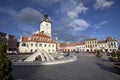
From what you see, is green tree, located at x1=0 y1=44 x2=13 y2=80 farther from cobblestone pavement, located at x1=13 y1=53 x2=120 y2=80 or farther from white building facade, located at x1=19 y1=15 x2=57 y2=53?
white building facade, located at x1=19 y1=15 x2=57 y2=53

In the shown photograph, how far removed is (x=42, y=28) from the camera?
78.6m

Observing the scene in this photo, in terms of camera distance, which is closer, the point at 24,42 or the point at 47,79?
the point at 47,79

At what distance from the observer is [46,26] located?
79062 mm

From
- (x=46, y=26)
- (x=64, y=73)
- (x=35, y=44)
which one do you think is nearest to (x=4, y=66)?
(x=64, y=73)

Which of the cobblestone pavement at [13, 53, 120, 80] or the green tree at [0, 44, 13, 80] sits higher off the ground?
the green tree at [0, 44, 13, 80]

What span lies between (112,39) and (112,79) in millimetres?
86032

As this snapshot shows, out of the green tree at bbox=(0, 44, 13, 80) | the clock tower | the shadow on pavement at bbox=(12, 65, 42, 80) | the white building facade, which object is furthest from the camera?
the clock tower

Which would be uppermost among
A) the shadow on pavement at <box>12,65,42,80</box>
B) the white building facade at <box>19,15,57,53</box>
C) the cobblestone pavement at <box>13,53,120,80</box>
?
the white building facade at <box>19,15,57,53</box>

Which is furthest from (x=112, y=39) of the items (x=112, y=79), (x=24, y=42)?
(x=112, y=79)

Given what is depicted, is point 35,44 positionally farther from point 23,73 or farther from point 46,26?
point 23,73

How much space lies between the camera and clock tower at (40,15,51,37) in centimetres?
7831

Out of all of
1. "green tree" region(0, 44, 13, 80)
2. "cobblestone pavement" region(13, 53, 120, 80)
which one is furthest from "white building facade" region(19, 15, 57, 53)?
"green tree" region(0, 44, 13, 80)

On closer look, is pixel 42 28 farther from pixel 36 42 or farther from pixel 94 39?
pixel 94 39

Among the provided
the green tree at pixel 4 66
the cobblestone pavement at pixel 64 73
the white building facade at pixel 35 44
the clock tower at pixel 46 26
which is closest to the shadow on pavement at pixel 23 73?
the cobblestone pavement at pixel 64 73
